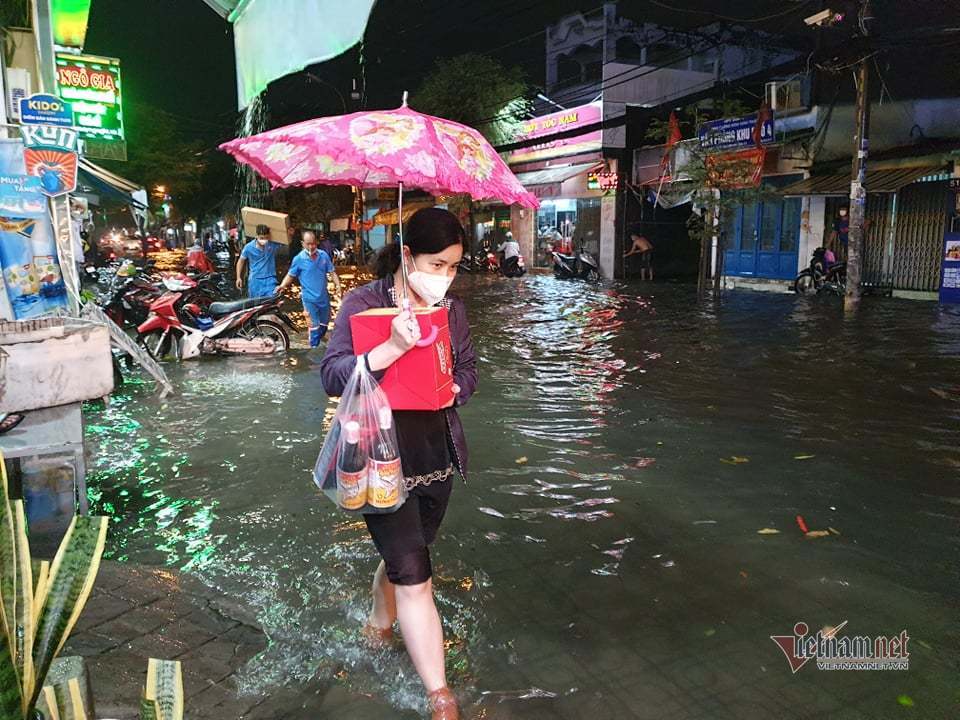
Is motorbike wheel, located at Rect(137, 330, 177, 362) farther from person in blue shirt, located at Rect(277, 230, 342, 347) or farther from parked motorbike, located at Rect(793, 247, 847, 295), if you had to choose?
parked motorbike, located at Rect(793, 247, 847, 295)

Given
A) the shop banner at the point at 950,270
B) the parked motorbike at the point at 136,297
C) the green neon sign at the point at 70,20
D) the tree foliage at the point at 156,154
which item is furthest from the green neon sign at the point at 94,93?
the tree foliage at the point at 156,154

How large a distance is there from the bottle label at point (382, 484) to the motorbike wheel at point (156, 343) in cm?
803

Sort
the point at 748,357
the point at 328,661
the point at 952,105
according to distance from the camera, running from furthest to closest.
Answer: the point at 952,105 → the point at 748,357 → the point at 328,661

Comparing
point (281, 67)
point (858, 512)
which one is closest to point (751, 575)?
point (858, 512)

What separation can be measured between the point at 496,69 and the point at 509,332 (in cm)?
1882

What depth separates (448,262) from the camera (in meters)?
2.54

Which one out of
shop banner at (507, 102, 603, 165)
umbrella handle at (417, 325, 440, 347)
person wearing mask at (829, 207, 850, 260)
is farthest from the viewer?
shop banner at (507, 102, 603, 165)

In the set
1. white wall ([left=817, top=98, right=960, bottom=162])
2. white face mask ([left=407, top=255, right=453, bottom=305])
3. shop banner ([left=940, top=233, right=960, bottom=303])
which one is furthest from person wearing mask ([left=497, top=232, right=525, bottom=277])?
white face mask ([left=407, top=255, right=453, bottom=305])

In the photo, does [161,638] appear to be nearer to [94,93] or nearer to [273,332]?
[273,332]

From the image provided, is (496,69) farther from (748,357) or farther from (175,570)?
(175,570)

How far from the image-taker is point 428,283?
8.33 feet

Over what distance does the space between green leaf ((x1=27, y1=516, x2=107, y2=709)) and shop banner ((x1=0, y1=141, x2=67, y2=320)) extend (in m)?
4.46

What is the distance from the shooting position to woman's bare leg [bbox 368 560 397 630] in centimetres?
296

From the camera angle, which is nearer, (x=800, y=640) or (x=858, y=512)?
(x=800, y=640)
